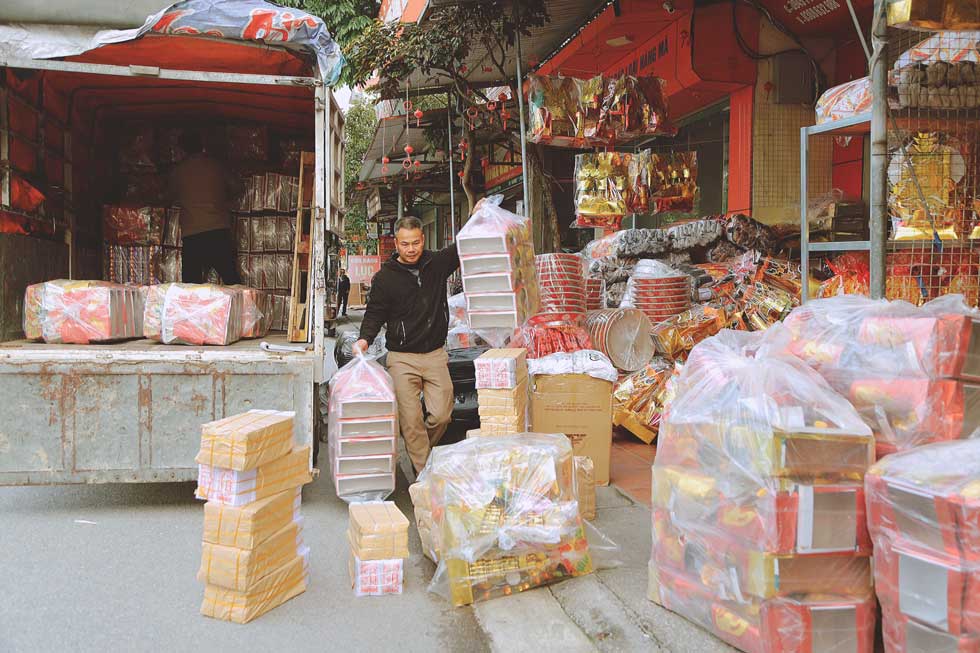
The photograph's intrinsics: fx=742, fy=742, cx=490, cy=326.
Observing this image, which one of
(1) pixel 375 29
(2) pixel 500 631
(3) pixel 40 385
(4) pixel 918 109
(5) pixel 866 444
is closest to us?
(5) pixel 866 444

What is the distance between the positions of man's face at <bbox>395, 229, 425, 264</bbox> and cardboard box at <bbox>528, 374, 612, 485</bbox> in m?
1.31

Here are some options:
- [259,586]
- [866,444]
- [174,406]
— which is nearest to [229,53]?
[174,406]

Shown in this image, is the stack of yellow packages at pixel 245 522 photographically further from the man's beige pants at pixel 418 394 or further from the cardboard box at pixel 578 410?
the cardboard box at pixel 578 410

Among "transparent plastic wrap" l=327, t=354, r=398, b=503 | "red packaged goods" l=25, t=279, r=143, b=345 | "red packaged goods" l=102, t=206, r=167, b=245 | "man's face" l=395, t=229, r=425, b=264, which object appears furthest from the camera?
"red packaged goods" l=102, t=206, r=167, b=245

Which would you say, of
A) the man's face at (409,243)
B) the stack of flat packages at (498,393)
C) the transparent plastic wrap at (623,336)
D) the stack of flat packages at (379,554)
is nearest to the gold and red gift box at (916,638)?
the stack of flat packages at (379,554)

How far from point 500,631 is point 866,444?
1794 millimetres

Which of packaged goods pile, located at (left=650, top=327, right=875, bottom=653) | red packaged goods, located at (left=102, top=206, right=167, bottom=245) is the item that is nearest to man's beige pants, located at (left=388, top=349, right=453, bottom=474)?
packaged goods pile, located at (left=650, top=327, right=875, bottom=653)

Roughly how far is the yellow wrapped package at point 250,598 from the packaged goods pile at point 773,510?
1.96m

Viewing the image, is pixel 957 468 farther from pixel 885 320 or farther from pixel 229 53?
pixel 229 53

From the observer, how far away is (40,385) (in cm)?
497

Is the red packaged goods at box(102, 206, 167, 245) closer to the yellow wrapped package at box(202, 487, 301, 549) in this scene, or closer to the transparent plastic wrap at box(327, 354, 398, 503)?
the transparent plastic wrap at box(327, 354, 398, 503)

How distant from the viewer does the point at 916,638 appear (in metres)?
2.51

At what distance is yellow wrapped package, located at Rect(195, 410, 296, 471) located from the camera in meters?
3.53

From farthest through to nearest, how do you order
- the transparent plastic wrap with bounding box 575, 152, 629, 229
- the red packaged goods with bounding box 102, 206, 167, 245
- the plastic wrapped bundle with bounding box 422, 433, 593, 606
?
1. the red packaged goods with bounding box 102, 206, 167, 245
2. the transparent plastic wrap with bounding box 575, 152, 629, 229
3. the plastic wrapped bundle with bounding box 422, 433, 593, 606
